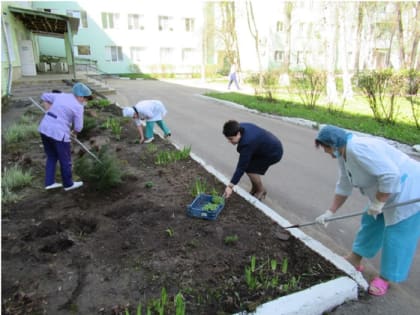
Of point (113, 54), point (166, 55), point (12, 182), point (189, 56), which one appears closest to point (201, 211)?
point (12, 182)

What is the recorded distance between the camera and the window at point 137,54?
34000 millimetres

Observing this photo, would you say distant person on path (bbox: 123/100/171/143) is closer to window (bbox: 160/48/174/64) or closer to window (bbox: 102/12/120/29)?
window (bbox: 102/12/120/29)

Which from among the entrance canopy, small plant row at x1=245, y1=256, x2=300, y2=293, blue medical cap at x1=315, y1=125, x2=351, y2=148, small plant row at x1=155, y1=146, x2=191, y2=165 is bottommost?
small plant row at x1=245, y1=256, x2=300, y2=293

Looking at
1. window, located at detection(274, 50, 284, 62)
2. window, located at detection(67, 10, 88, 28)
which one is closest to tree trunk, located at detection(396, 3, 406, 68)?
window, located at detection(274, 50, 284, 62)

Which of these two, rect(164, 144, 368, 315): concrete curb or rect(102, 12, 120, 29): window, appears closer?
rect(164, 144, 368, 315): concrete curb

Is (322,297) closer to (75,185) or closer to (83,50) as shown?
(75,185)

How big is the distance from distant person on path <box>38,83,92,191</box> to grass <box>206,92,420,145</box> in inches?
279

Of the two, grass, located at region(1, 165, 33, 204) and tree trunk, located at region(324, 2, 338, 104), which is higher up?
tree trunk, located at region(324, 2, 338, 104)

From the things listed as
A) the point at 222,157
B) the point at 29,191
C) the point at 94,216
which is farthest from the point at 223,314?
the point at 222,157

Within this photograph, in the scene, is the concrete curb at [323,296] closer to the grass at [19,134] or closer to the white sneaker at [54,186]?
the white sneaker at [54,186]

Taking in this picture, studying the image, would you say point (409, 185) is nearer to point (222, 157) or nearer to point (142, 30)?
point (222, 157)

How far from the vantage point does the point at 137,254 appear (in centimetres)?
287

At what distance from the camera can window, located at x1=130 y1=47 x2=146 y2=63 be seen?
34000 millimetres

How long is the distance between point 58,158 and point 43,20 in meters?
17.4
